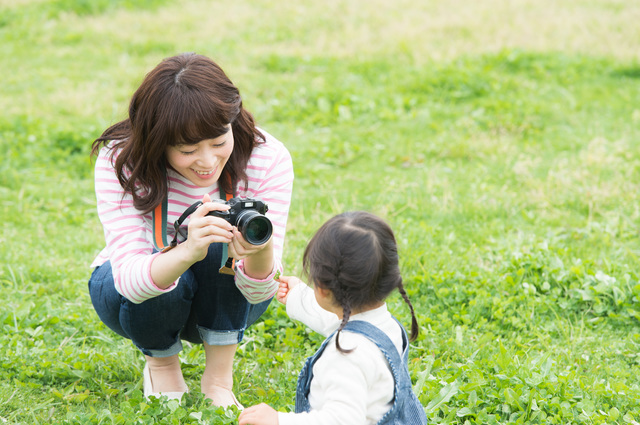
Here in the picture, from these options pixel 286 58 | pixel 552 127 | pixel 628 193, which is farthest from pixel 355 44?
pixel 628 193

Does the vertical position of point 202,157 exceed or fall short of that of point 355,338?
it exceeds it

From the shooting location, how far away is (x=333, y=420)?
2033 millimetres

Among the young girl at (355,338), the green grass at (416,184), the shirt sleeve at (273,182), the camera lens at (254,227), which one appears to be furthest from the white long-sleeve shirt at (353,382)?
the shirt sleeve at (273,182)

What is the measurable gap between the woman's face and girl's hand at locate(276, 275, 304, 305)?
0.49 metres

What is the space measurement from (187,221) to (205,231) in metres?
0.48

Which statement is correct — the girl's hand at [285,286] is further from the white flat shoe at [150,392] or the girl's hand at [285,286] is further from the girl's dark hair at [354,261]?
the white flat shoe at [150,392]

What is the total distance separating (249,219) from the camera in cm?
237

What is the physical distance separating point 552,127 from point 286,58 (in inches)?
139

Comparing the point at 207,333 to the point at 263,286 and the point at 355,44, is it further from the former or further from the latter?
the point at 355,44

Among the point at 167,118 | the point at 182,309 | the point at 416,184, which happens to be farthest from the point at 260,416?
the point at 416,184

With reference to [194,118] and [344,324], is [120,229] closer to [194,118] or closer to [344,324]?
[194,118]

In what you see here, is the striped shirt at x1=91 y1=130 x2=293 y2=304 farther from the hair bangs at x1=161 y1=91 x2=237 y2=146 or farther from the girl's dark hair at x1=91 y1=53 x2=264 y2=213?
the hair bangs at x1=161 y1=91 x2=237 y2=146

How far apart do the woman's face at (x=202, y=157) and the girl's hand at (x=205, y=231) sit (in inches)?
10.0

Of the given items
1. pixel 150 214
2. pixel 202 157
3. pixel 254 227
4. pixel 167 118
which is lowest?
pixel 150 214
